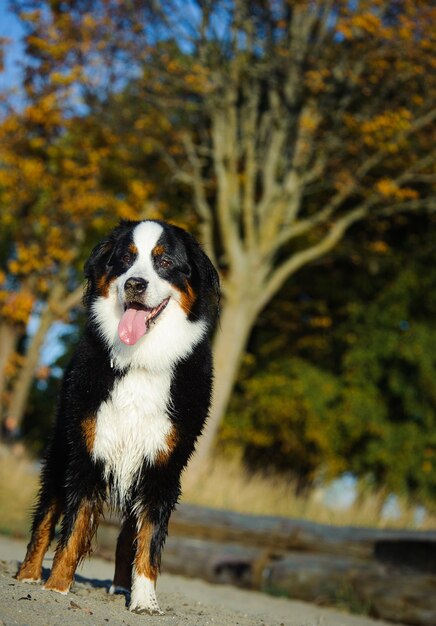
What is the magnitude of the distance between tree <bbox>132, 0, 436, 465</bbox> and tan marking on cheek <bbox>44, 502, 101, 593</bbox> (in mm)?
12477

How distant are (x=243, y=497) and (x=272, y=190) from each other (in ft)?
21.2

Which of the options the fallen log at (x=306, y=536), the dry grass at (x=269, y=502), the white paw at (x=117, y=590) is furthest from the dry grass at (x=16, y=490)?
the white paw at (x=117, y=590)

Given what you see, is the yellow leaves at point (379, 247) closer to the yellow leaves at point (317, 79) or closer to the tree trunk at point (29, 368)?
the yellow leaves at point (317, 79)

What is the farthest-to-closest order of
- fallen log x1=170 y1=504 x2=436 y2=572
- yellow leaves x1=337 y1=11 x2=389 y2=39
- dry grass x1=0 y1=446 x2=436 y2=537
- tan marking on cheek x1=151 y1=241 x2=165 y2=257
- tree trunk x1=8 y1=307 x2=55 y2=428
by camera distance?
tree trunk x1=8 y1=307 x2=55 y2=428, yellow leaves x1=337 y1=11 x2=389 y2=39, dry grass x1=0 y1=446 x2=436 y2=537, fallen log x1=170 y1=504 x2=436 y2=572, tan marking on cheek x1=151 y1=241 x2=165 y2=257

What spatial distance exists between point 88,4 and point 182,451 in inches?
633

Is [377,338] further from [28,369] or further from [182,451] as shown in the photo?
[182,451]

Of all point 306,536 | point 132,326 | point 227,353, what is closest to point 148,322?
point 132,326

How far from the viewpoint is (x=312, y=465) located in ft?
70.8

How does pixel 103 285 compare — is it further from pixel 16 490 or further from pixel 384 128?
pixel 384 128

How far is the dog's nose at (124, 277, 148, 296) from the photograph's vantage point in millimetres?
5137

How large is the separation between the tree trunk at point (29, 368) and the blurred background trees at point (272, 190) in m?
0.05

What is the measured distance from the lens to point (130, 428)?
17.3ft

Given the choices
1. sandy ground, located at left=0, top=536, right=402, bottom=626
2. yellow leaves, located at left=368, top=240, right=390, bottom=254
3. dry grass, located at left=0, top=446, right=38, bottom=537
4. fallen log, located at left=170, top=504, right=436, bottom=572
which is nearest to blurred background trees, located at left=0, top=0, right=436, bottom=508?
yellow leaves, located at left=368, top=240, right=390, bottom=254

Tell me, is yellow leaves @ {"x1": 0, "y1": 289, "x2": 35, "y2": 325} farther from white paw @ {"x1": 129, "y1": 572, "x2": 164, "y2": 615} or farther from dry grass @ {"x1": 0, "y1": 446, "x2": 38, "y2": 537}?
white paw @ {"x1": 129, "y1": 572, "x2": 164, "y2": 615}
